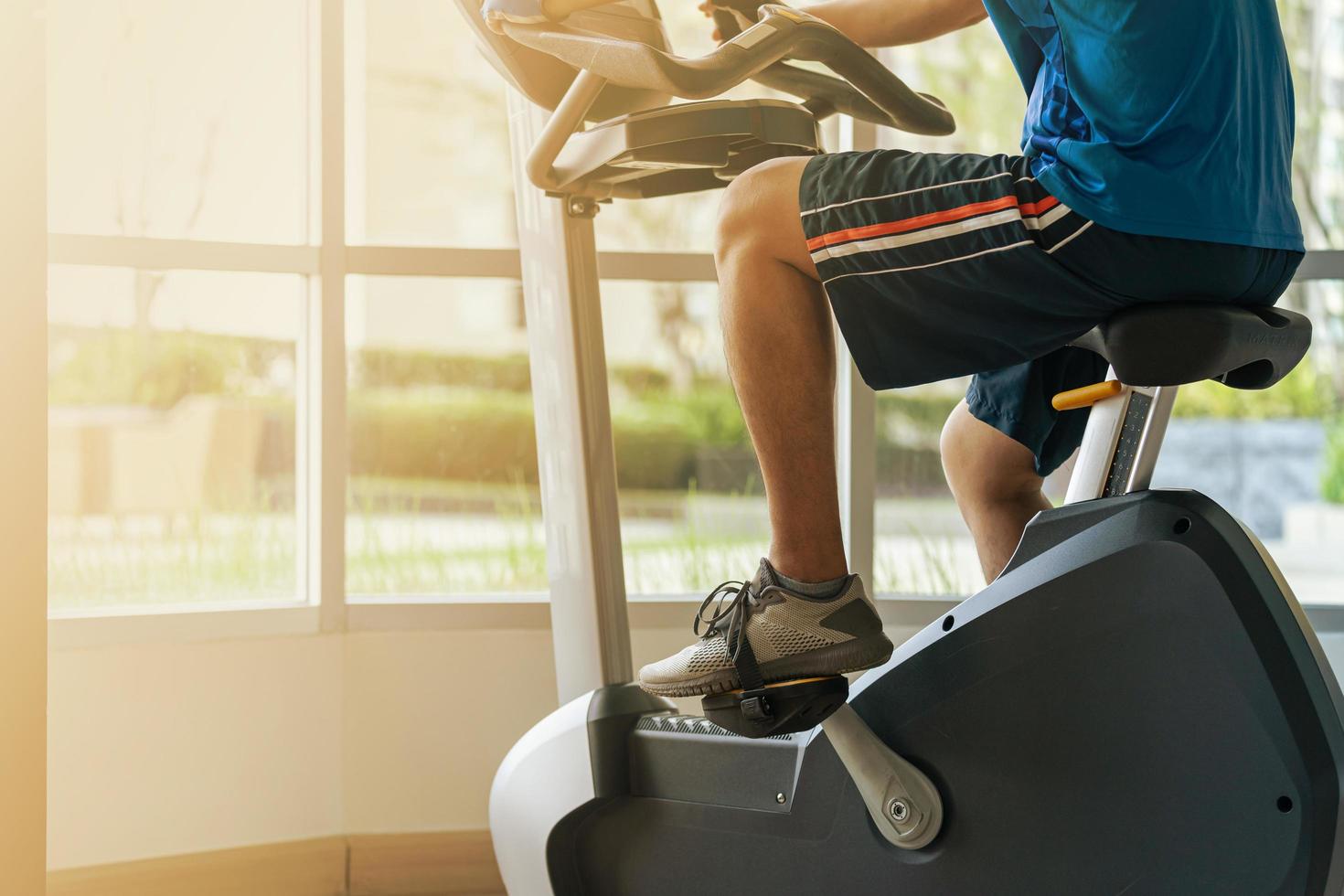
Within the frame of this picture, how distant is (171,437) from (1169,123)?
67.9 inches

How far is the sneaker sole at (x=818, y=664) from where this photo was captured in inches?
48.7

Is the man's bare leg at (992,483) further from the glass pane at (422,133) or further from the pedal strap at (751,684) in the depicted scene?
the glass pane at (422,133)

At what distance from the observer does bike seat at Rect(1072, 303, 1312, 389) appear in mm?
1130

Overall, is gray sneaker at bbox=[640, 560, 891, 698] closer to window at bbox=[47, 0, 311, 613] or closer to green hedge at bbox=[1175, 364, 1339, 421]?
window at bbox=[47, 0, 311, 613]

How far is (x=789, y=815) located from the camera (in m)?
1.39

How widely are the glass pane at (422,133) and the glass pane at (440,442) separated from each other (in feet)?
0.41

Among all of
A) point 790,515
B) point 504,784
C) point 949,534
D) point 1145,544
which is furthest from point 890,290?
point 949,534

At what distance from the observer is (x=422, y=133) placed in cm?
217

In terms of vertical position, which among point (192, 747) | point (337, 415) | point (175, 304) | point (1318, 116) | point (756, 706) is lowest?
point (192, 747)

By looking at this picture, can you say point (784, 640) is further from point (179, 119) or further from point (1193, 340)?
point (179, 119)

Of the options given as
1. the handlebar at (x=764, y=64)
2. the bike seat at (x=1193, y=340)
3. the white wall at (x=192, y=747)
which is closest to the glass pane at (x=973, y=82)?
the handlebar at (x=764, y=64)

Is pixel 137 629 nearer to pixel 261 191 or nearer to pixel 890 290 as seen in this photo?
pixel 261 191

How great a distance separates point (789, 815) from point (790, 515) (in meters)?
0.41

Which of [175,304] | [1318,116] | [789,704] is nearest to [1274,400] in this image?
[1318,116]
